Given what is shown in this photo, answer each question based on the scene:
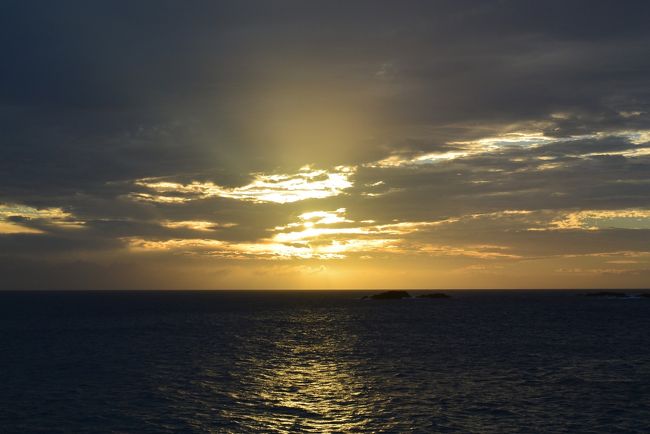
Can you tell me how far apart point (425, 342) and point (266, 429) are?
5104 cm

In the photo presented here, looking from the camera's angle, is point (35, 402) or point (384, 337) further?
point (384, 337)

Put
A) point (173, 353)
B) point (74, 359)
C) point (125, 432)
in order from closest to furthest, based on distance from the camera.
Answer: point (125, 432), point (74, 359), point (173, 353)

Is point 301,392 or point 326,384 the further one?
point 326,384

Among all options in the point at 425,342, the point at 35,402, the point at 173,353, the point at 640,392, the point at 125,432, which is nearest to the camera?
the point at 125,432

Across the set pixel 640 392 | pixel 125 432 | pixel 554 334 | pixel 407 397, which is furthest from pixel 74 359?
pixel 554 334

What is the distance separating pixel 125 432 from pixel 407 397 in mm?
20227

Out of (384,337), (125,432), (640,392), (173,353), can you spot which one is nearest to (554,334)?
(384,337)

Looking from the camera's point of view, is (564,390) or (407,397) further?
(564,390)

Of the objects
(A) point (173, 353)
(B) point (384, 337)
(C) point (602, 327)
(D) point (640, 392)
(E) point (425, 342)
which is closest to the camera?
(D) point (640, 392)

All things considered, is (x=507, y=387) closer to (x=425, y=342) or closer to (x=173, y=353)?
(x=425, y=342)

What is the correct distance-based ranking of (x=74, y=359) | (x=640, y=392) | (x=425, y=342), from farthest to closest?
1. (x=425, y=342)
2. (x=74, y=359)
3. (x=640, y=392)

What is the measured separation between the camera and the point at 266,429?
1396 inches

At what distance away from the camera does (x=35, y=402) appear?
42750mm

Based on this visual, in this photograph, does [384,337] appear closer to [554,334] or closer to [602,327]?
[554,334]
